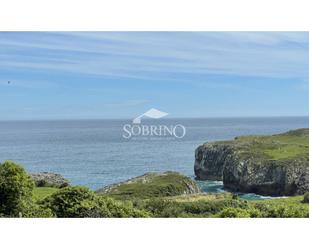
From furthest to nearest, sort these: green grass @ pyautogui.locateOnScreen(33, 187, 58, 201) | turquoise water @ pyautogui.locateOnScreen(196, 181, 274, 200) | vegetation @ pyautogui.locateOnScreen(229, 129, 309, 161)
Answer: turquoise water @ pyautogui.locateOnScreen(196, 181, 274, 200) → vegetation @ pyautogui.locateOnScreen(229, 129, 309, 161) → green grass @ pyautogui.locateOnScreen(33, 187, 58, 201)

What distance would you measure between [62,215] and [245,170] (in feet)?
63.2

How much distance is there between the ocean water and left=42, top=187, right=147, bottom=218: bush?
2.30 m

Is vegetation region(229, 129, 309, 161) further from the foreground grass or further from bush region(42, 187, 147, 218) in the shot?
bush region(42, 187, 147, 218)

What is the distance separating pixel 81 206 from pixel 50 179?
17.8 feet

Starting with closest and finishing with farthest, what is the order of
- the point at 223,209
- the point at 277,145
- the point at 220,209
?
1. the point at 223,209
2. the point at 220,209
3. the point at 277,145

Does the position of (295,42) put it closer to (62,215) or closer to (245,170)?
(62,215)

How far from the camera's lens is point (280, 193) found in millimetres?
31234

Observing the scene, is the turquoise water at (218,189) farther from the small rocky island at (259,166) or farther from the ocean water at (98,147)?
the ocean water at (98,147)

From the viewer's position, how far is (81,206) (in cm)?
1608

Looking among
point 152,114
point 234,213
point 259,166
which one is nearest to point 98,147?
point 152,114

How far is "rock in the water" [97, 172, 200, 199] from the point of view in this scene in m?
22.9

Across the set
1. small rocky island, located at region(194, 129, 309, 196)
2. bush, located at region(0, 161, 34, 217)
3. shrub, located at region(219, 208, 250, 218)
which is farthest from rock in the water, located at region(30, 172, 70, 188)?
small rocky island, located at region(194, 129, 309, 196)

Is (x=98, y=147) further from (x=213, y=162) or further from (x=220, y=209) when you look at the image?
(x=213, y=162)

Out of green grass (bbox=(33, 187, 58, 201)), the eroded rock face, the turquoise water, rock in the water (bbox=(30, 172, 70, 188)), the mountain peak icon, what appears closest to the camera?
the mountain peak icon
